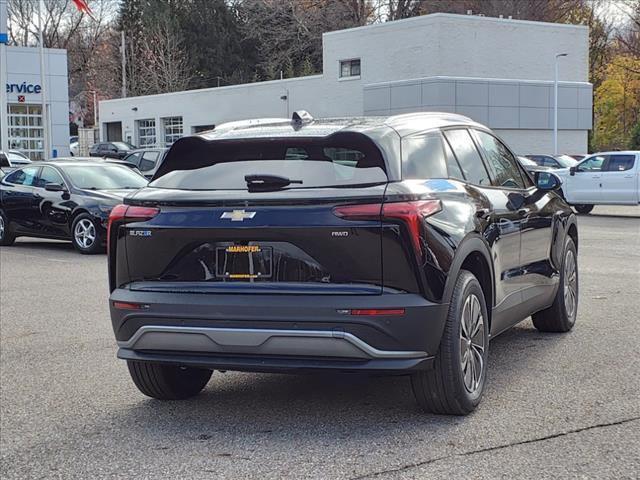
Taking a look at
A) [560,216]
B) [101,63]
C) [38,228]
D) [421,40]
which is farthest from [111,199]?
[101,63]

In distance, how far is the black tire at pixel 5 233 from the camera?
16.7 m

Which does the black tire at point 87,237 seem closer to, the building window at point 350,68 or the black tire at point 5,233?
the black tire at point 5,233

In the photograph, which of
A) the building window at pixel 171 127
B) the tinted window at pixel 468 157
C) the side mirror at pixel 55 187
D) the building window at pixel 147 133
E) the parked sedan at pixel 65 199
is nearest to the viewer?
the tinted window at pixel 468 157

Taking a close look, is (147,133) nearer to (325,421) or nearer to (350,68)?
(350,68)

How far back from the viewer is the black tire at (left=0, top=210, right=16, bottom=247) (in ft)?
54.7

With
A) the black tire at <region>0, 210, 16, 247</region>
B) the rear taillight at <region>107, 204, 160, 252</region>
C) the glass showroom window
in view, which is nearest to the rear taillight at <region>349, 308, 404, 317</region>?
the rear taillight at <region>107, 204, 160, 252</region>

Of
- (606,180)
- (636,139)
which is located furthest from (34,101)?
(606,180)

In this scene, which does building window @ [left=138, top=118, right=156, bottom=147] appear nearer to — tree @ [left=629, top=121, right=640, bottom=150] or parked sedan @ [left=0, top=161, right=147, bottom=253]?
tree @ [left=629, top=121, right=640, bottom=150]

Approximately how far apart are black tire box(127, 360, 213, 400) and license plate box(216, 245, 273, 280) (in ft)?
2.79

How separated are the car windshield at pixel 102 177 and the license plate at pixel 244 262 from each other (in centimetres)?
1112

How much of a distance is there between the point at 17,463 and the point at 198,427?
1.00 meters

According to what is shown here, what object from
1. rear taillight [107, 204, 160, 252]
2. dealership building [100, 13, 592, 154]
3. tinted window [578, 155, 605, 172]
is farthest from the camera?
dealership building [100, 13, 592, 154]

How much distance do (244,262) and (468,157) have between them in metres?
1.97

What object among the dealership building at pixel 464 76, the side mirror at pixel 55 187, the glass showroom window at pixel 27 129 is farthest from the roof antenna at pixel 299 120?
the glass showroom window at pixel 27 129
